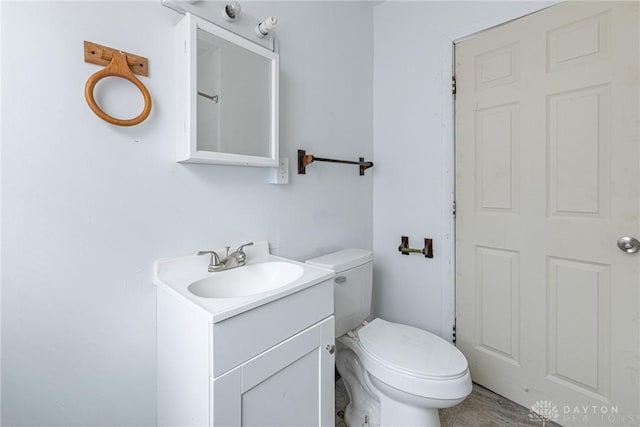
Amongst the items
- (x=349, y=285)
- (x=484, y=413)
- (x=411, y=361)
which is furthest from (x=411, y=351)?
(x=484, y=413)

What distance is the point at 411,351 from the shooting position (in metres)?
1.23

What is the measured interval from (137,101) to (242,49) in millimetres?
448

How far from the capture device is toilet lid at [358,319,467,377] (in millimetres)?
1112

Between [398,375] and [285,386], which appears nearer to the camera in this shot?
[285,386]

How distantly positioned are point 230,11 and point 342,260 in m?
1.16

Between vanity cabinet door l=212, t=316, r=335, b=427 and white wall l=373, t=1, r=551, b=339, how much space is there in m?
0.91

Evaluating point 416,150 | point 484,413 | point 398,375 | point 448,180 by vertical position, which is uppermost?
point 416,150

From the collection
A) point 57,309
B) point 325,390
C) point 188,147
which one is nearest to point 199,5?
point 188,147

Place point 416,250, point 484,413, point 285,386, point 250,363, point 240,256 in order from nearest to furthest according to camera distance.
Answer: point 250,363, point 285,386, point 240,256, point 484,413, point 416,250

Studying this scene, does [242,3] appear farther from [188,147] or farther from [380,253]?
[380,253]

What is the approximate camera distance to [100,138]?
2.92 feet

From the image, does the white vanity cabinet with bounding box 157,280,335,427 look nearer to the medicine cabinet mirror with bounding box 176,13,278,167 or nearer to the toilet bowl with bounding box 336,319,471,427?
the toilet bowl with bounding box 336,319,471,427

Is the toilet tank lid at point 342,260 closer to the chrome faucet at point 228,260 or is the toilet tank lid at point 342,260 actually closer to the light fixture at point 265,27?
the chrome faucet at point 228,260

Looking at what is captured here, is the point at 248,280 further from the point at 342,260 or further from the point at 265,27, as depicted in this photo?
the point at 265,27
